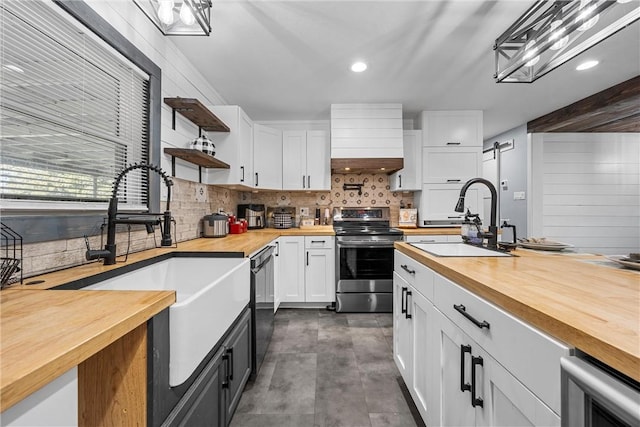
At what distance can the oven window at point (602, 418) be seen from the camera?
474 mm

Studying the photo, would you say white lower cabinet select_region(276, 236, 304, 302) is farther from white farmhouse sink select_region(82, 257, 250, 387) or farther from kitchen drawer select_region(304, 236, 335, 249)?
white farmhouse sink select_region(82, 257, 250, 387)

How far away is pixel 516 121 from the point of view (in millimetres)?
4129

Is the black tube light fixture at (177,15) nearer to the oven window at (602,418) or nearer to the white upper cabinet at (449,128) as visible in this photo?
the oven window at (602,418)

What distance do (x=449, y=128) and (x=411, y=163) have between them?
661 millimetres

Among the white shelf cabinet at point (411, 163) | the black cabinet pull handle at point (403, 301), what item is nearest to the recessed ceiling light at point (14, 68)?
the black cabinet pull handle at point (403, 301)

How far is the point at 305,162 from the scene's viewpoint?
364cm

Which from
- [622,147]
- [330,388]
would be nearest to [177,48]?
[330,388]

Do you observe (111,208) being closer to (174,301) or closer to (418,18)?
(174,301)

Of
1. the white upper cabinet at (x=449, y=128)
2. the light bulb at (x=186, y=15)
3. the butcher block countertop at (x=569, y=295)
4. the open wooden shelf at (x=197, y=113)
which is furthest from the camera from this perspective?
the white upper cabinet at (x=449, y=128)

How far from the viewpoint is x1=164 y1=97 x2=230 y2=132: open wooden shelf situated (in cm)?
198

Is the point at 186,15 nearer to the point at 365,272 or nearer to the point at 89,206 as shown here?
the point at 89,206

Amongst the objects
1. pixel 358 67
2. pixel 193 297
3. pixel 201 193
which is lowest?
pixel 193 297

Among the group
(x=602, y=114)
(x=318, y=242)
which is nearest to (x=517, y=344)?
(x=318, y=242)

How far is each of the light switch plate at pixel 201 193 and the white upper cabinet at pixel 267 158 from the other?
23.7 inches
